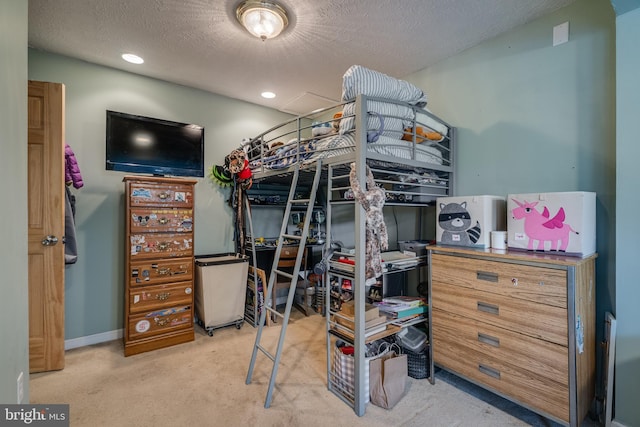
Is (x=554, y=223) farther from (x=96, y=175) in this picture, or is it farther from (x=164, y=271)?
(x=96, y=175)

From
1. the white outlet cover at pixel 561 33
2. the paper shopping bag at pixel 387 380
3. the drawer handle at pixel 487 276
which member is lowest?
the paper shopping bag at pixel 387 380

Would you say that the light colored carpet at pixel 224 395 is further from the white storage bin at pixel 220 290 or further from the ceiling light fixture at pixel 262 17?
the ceiling light fixture at pixel 262 17

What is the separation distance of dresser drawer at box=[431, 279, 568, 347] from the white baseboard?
119 inches

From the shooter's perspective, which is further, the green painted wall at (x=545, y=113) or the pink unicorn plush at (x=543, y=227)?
the green painted wall at (x=545, y=113)

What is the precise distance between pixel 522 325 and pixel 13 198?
2.74 metres

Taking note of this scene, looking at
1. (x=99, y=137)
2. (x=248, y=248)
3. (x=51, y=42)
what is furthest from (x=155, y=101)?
(x=248, y=248)

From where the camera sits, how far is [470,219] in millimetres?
2033

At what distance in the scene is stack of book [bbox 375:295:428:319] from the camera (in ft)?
7.02

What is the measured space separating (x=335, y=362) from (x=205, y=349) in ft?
4.36

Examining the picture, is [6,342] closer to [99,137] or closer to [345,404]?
[345,404]

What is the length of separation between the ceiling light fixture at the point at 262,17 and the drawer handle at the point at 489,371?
273 cm

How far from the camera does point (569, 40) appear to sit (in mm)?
1953

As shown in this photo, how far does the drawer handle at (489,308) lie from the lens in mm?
1761

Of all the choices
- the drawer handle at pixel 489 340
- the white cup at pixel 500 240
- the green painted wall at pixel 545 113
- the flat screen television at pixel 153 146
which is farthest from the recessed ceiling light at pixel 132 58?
the drawer handle at pixel 489 340
